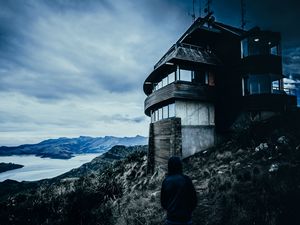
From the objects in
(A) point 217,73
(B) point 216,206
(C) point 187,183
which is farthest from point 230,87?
(C) point 187,183

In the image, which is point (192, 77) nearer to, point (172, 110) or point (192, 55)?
point (192, 55)

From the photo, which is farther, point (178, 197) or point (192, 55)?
point (192, 55)

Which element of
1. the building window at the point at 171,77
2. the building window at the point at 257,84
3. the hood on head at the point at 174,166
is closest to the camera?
the hood on head at the point at 174,166

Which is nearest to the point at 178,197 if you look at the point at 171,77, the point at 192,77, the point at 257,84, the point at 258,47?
the point at 171,77

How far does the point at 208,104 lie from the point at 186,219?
1584 centimetres

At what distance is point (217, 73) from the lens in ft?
64.1

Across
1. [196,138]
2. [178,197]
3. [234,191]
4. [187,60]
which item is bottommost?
[234,191]

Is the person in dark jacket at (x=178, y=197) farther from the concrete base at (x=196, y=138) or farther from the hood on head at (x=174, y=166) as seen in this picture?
the concrete base at (x=196, y=138)

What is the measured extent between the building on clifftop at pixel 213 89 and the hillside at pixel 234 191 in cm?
194

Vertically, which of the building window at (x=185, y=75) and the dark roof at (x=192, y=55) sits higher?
the dark roof at (x=192, y=55)

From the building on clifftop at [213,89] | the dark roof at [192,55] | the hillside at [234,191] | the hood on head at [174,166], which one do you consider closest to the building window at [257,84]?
the building on clifftop at [213,89]

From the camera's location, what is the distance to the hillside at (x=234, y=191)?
22.0 feet

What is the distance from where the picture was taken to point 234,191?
849 cm

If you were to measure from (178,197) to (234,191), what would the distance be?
6137mm
